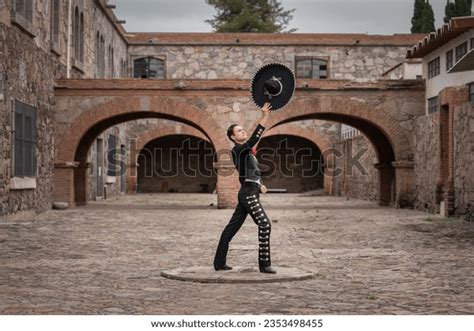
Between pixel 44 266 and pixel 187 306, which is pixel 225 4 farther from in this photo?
pixel 187 306

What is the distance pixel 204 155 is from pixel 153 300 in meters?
32.8

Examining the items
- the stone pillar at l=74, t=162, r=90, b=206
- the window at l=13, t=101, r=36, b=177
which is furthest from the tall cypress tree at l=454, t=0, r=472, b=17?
the window at l=13, t=101, r=36, b=177

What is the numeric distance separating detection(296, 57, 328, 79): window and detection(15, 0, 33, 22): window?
57.7ft

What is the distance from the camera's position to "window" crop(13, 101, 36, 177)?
17.1 metres

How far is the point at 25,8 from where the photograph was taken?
689 inches

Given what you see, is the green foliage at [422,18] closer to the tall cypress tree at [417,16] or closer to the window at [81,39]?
the tall cypress tree at [417,16]

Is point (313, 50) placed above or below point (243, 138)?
above

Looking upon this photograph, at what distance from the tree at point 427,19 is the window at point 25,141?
17.9m

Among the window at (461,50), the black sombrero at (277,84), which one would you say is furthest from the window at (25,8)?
the black sombrero at (277,84)

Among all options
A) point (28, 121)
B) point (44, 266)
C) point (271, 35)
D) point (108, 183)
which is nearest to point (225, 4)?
point (271, 35)

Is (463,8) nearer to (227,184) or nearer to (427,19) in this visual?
(427,19)

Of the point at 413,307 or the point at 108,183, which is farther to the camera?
the point at 108,183

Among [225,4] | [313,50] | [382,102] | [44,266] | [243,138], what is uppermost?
[225,4]
